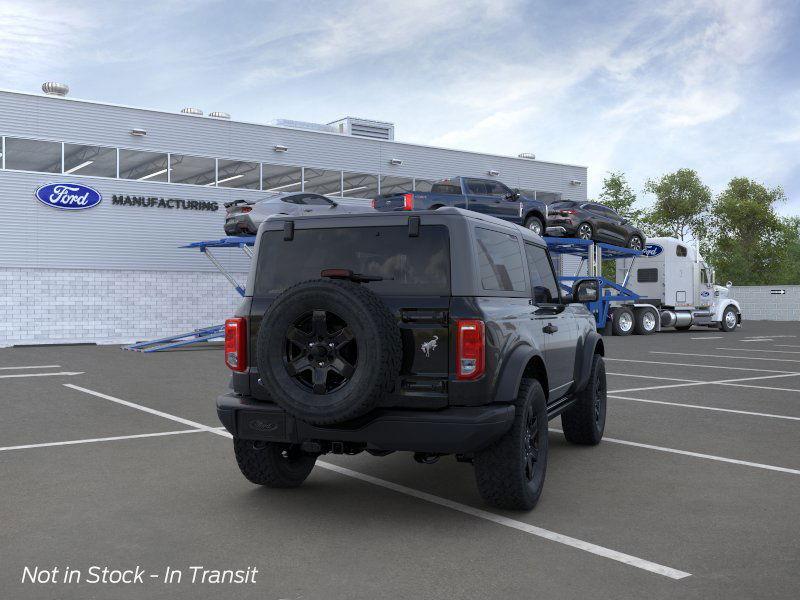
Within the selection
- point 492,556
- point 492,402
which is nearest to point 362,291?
point 492,402

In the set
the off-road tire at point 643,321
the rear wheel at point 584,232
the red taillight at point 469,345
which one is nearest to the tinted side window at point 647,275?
the off-road tire at point 643,321

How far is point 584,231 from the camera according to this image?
2686cm

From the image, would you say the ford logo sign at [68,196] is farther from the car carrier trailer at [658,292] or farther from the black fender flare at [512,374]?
the black fender flare at [512,374]

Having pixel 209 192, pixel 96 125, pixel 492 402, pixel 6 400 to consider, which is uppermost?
pixel 96 125

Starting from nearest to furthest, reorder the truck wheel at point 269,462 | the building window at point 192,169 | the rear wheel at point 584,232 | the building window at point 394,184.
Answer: the truck wheel at point 269,462 → the rear wheel at point 584,232 → the building window at point 192,169 → the building window at point 394,184

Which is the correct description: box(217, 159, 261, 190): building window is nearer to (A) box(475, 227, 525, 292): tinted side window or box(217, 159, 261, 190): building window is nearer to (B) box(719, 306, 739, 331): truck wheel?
(B) box(719, 306, 739, 331): truck wheel

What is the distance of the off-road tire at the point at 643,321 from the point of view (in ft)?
98.8

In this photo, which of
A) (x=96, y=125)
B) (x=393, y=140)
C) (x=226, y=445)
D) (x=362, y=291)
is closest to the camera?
(x=362, y=291)

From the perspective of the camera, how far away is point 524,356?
212 inches

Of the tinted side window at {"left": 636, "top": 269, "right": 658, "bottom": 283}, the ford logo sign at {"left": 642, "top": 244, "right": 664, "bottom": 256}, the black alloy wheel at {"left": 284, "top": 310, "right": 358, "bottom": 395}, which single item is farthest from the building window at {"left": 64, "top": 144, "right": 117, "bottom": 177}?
the black alloy wheel at {"left": 284, "top": 310, "right": 358, "bottom": 395}

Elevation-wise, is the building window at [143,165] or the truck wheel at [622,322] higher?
the building window at [143,165]

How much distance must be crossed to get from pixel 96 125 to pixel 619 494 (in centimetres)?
2431

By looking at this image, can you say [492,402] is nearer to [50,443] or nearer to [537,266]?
[537,266]

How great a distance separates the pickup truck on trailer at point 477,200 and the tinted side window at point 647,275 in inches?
328
